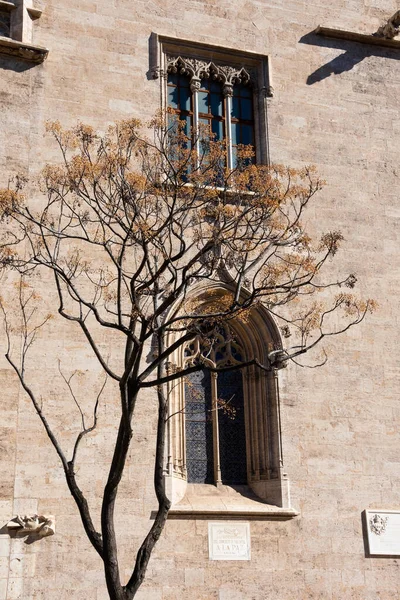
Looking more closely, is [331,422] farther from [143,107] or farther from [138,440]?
[143,107]

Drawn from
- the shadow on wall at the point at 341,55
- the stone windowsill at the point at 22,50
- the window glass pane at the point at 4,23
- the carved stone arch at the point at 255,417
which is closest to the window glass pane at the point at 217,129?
the shadow on wall at the point at 341,55

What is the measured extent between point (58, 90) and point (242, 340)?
5.63 metres

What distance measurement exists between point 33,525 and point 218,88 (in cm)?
925

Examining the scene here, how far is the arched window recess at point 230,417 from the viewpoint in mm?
15523

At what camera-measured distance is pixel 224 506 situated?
1505 centimetres

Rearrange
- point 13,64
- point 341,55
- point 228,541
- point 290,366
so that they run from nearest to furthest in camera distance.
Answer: point 228,541 < point 290,366 < point 13,64 < point 341,55

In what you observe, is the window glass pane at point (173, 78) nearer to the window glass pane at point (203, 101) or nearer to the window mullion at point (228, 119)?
the window glass pane at point (203, 101)

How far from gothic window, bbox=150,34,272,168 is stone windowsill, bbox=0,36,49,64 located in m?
2.20

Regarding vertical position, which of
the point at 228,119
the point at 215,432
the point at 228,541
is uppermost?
the point at 228,119

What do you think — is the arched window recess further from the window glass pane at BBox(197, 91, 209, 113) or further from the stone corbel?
the window glass pane at BBox(197, 91, 209, 113)

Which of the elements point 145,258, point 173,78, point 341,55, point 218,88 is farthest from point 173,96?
point 145,258

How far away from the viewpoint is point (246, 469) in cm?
1606

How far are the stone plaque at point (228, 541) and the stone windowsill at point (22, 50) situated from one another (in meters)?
8.75

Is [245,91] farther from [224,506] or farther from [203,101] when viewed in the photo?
[224,506]
